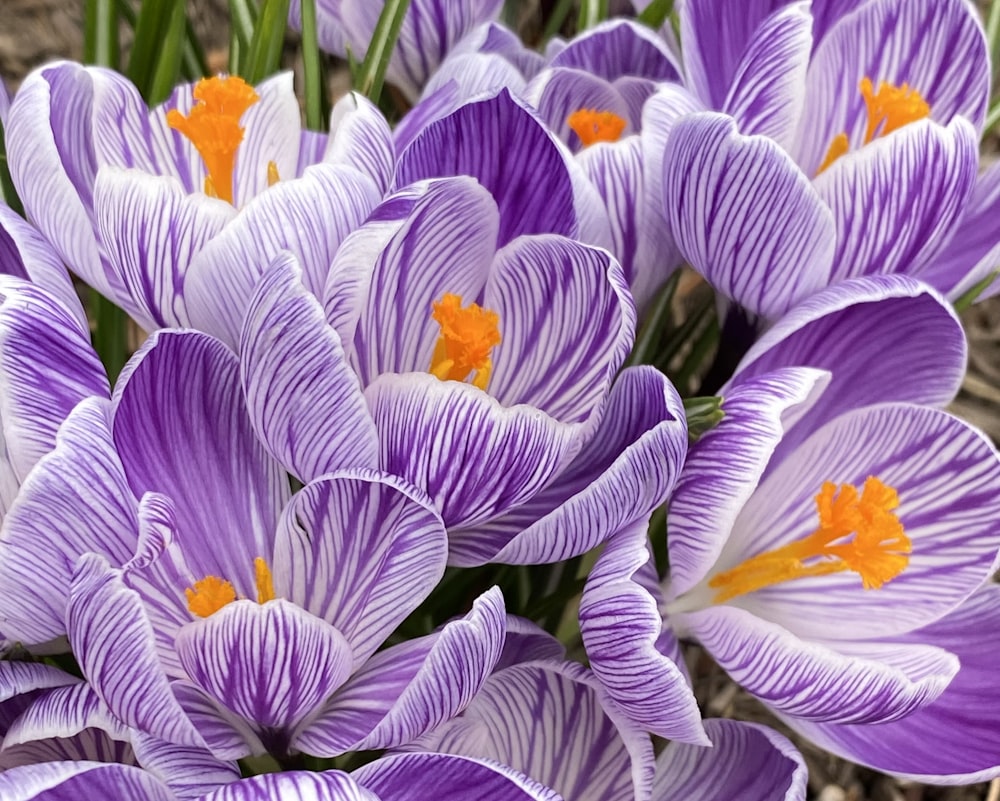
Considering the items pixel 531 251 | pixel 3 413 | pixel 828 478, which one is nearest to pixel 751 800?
pixel 828 478

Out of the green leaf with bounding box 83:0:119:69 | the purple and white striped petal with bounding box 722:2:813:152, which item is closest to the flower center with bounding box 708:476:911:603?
the purple and white striped petal with bounding box 722:2:813:152

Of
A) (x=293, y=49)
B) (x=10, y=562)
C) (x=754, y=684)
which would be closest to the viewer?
(x=10, y=562)

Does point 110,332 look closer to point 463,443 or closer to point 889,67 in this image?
point 463,443

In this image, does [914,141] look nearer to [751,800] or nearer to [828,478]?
[828,478]

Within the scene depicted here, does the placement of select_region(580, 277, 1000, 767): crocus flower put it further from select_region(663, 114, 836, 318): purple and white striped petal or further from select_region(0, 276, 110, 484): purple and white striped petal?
select_region(0, 276, 110, 484): purple and white striped petal

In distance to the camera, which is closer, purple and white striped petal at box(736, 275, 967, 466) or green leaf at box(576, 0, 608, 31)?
purple and white striped petal at box(736, 275, 967, 466)

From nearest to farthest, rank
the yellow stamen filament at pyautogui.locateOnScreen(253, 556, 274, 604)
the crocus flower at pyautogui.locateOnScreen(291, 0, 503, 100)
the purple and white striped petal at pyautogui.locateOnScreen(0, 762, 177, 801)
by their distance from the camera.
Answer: the purple and white striped petal at pyautogui.locateOnScreen(0, 762, 177, 801) < the yellow stamen filament at pyautogui.locateOnScreen(253, 556, 274, 604) < the crocus flower at pyautogui.locateOnScreen(291, 0, 503, 100)

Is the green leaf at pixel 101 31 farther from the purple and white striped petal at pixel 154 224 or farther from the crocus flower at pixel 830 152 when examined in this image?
the crocus flower at pixel 830 152
